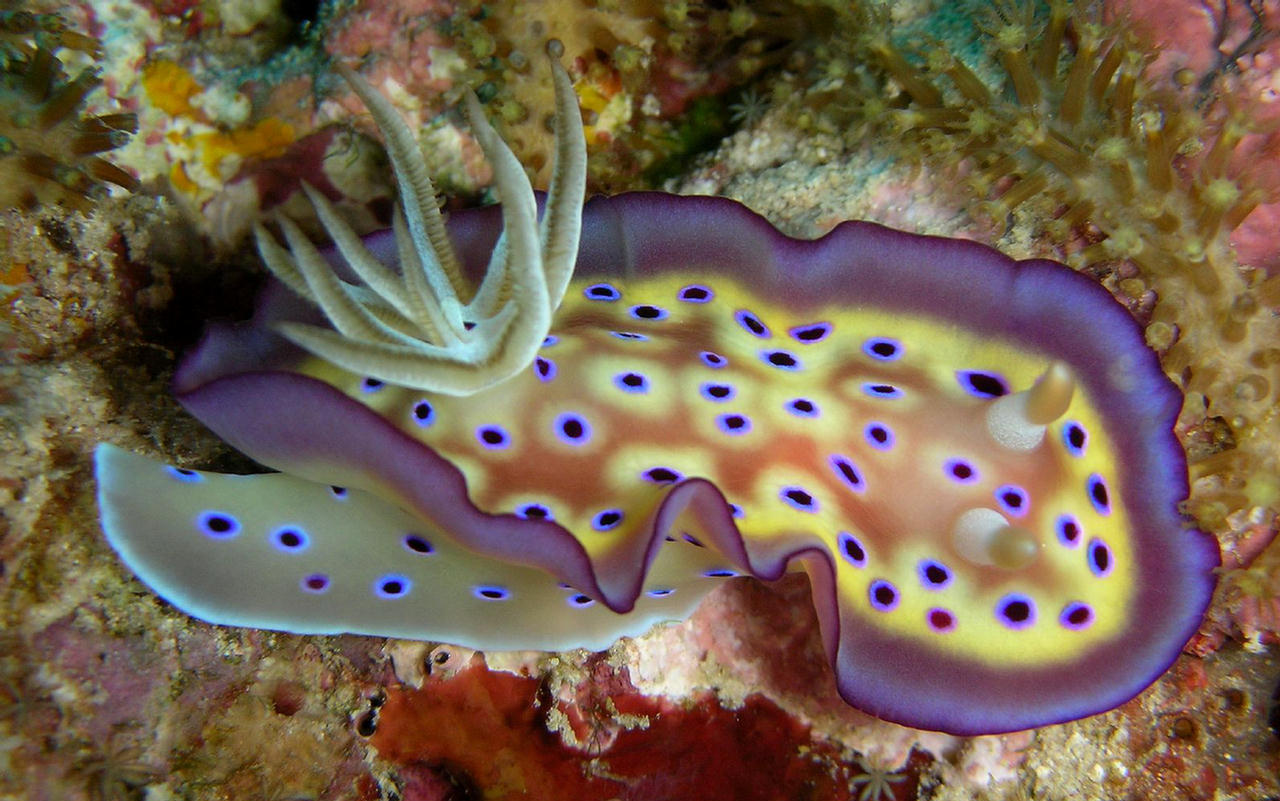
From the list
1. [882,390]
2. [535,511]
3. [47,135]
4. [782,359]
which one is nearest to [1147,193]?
[882,390]

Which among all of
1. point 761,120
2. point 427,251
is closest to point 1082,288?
point 761,120

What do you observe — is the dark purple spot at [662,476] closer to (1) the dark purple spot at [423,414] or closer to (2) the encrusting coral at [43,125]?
(1) the dark purple spot at [423,414]

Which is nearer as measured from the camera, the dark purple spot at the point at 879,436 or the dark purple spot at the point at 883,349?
the dark purple spot at the point at 879,436

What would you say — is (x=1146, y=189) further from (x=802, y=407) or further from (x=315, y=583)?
(x=315, y=583)

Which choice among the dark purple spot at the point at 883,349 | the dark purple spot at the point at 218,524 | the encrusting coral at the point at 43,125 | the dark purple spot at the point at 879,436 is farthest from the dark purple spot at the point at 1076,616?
the encrusting coral at the point at 43,125

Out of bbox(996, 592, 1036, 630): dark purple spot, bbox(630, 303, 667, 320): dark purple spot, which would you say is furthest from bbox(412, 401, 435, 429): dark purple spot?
bbox(996, 592, 1036, 630): dark purple spot

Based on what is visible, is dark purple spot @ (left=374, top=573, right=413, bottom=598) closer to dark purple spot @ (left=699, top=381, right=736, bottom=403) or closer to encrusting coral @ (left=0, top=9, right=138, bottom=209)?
dark purple spot @ (left=699, top=381, right=736, bottom=403)

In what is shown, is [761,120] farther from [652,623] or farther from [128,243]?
[128,243]
